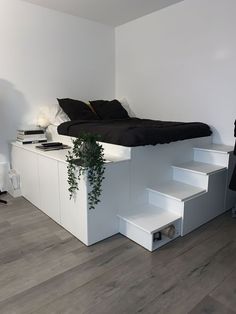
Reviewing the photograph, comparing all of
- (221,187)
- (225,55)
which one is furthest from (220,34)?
(221,187)

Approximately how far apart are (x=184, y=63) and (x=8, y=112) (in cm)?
231

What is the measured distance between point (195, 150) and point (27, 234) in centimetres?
191

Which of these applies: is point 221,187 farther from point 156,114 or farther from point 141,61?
point 141,61

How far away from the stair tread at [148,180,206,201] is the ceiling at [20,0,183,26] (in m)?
2.30

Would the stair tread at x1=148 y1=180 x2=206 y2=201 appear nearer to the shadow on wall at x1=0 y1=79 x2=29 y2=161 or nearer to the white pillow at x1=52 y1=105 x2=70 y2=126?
the white pillow at x1=52 y1=105 x2=70 y2=126

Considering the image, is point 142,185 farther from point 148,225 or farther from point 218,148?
point 218,148

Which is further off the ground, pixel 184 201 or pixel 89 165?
pixel 89 165

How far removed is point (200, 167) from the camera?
2420mm

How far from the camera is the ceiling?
297 cm

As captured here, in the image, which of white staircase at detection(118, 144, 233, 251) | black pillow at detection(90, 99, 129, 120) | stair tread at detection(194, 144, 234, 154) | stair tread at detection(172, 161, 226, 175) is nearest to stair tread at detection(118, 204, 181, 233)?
white staircase at detection(118, 144, 233, 251)

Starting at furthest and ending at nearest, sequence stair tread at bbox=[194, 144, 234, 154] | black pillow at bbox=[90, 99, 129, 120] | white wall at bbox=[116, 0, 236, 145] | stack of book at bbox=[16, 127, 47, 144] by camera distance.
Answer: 1. black pillow at bbox=[90, 99, 129, 120]
2. stack of book at bbox=[16, 127, 47, 144]
3. white wall at bbox=[116, 0, 236, 145]
4. stair tread at bbox=[194, 144, 234, 154]

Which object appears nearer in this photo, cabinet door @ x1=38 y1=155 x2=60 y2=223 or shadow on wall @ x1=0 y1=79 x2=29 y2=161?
cabinet door @ x1=38 y1=155 x2=60 y2=223

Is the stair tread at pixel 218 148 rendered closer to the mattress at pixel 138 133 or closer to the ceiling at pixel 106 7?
the mattress at pixel 138 133

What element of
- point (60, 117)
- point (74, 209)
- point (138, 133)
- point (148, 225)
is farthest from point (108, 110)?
point (148, 225)
